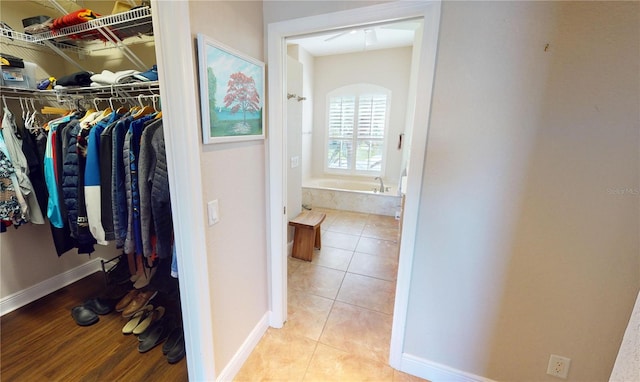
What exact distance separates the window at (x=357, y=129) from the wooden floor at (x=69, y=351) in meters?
3.98

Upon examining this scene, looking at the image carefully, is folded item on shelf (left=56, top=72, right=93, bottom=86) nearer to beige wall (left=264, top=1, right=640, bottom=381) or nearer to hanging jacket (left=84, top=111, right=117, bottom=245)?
hanging jacket (left=84, top=111, right=117, bottom=245)

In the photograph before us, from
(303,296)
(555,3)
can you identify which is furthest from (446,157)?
(303,296)

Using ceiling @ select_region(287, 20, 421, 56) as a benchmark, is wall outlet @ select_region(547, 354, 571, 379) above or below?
below

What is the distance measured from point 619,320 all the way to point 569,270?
0.94 feet

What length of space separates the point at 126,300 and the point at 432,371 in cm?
221

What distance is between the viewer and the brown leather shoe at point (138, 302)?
1830 millimetres

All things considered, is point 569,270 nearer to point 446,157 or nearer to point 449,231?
point 449,231

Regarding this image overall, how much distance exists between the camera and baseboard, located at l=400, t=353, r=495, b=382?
4.51ft

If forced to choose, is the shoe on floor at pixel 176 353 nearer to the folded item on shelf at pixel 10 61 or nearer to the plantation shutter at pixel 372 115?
the folded item on shelf at pixel 10 61

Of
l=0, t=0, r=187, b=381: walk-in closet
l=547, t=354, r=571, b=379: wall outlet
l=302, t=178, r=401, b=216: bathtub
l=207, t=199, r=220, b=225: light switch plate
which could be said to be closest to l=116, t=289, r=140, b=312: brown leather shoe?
l=0, t=0, r=187, b=381: walk-in closet

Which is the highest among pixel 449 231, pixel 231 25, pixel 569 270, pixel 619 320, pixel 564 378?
pixel 231 25

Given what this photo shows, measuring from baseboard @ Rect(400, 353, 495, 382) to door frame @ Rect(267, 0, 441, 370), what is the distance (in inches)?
2.0

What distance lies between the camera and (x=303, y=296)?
7.16ft

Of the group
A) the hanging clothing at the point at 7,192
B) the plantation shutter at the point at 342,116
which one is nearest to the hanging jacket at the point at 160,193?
the hanging clothing at the point at 7,192
